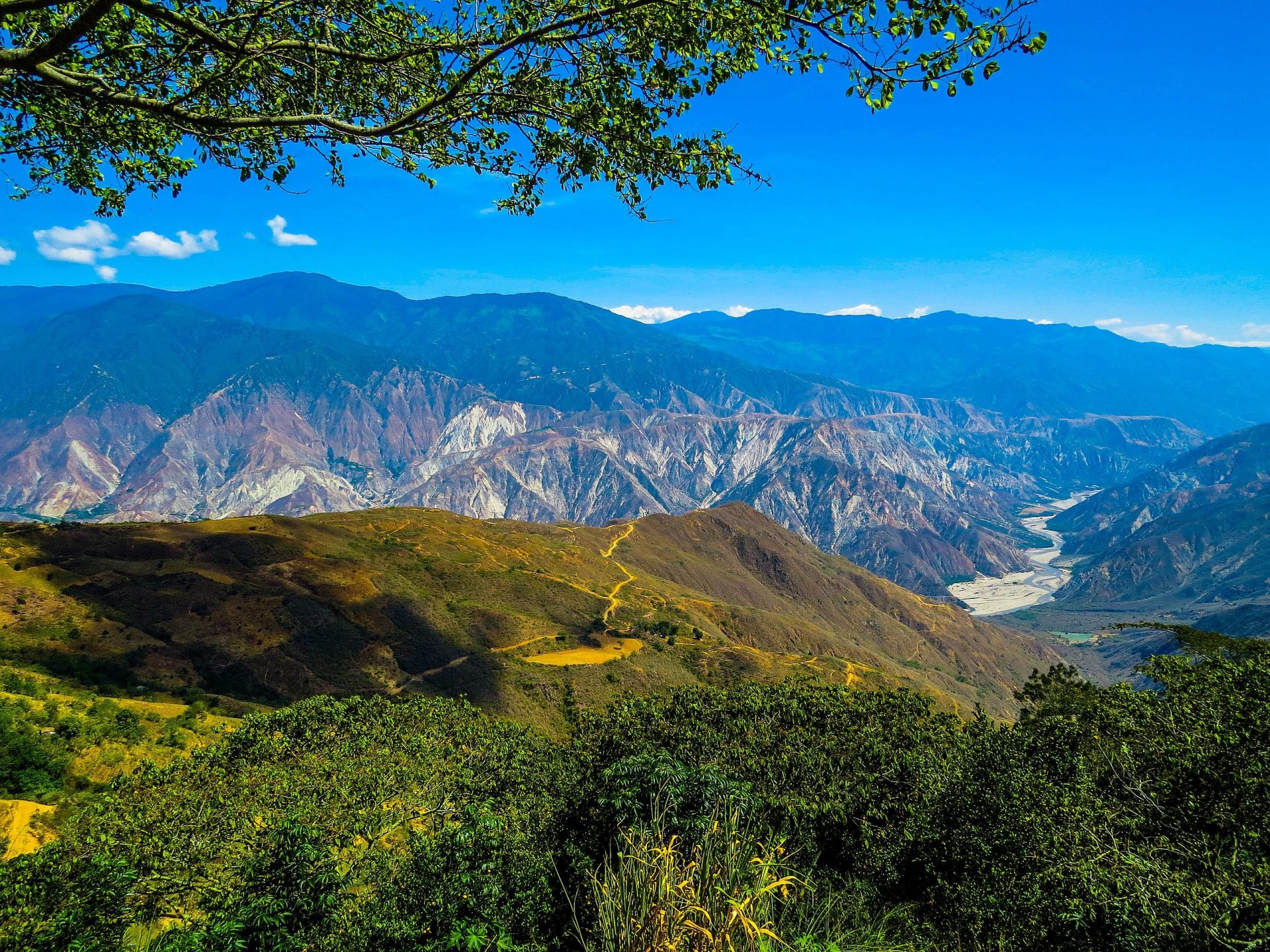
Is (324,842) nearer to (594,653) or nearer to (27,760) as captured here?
(27,760)

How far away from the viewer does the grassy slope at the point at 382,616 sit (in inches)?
2277

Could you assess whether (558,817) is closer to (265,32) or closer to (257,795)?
(257,795)

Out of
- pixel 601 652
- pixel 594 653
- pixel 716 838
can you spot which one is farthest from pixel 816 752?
pixel 601 652

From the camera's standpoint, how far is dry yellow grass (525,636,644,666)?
7606 cm

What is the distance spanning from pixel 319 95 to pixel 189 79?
1.25 m

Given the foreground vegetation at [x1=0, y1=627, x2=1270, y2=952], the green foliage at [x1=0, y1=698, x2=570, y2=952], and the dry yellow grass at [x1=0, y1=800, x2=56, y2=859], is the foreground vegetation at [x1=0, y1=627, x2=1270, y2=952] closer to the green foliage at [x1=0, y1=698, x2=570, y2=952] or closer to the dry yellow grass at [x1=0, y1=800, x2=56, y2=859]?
the green foliage at [x1=0, y1=698, x2=570, y2=952]

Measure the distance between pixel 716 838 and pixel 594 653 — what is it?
74474 mm

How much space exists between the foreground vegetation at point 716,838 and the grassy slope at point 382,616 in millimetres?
40375

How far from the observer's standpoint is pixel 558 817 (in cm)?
1542

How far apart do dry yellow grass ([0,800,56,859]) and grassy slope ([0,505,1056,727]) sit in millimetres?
33031

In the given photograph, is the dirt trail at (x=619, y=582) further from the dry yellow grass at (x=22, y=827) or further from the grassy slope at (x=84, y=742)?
the dry yellow grass at (x=22, y=827)

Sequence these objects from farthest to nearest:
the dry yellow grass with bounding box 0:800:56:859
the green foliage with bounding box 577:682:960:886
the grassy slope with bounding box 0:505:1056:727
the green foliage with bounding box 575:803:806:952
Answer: the grassy slope with bounding box 0:505:1056:727 → the dry yellow grass with bounding box 0:800:56:859 → the green foliage with bounding box 577:682:960:886 → the green foliage with bounding box 575:803:806:952

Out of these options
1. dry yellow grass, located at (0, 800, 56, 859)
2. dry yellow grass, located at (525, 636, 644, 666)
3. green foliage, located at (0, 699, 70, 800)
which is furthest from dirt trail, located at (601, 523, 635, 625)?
dry yellow grass, located at (0, 800, 56, 859)

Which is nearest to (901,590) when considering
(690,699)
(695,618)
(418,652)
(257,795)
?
(695,618)
